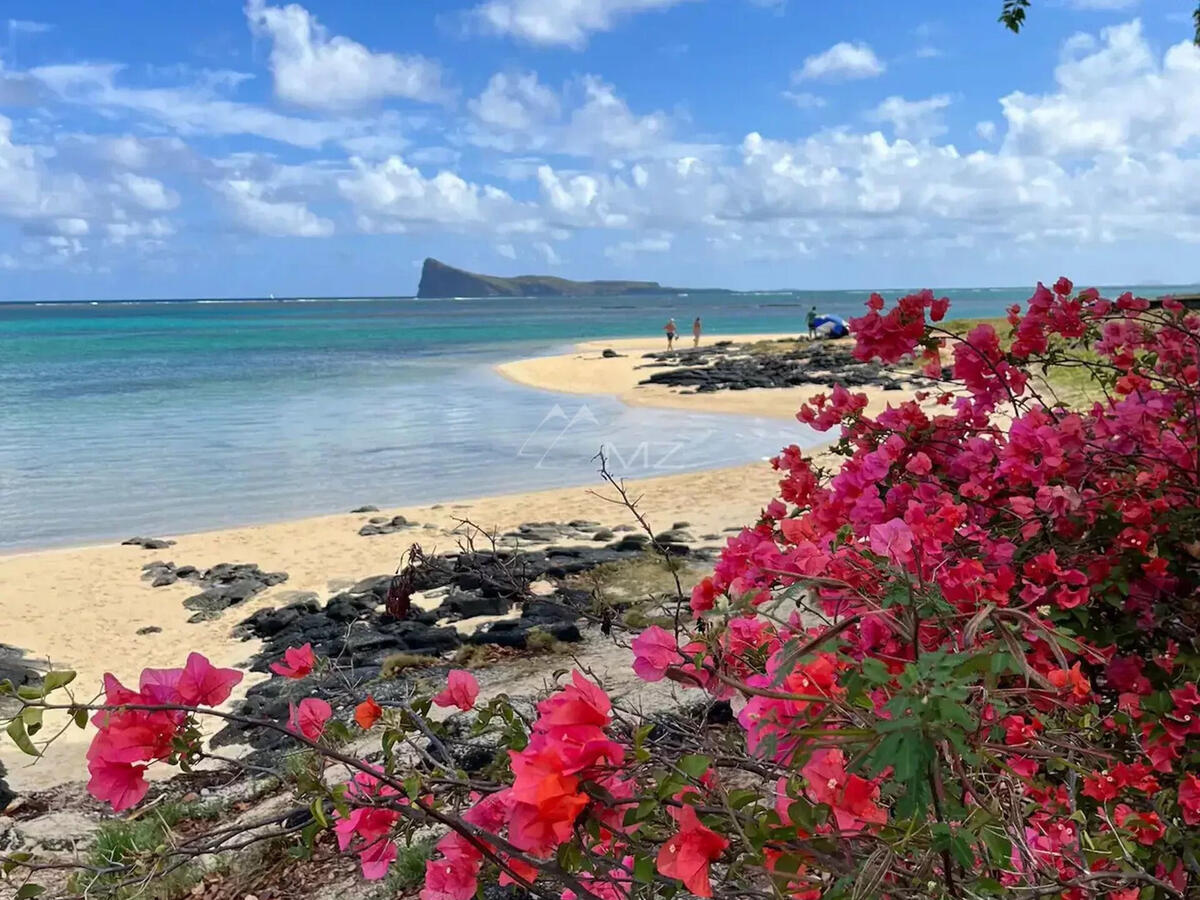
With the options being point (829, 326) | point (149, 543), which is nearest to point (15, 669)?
point (149, 543)

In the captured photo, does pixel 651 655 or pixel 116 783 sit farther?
pixel 651 655

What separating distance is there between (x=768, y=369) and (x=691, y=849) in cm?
2766

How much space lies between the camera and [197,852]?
1.47 m

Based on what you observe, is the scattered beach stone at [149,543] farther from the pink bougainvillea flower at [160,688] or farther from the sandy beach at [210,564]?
the pink bougainvillea flower at [160,688]

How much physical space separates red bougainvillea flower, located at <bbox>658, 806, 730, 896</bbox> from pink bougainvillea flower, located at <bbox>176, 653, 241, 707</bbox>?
663 millimetres

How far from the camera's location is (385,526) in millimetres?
10797

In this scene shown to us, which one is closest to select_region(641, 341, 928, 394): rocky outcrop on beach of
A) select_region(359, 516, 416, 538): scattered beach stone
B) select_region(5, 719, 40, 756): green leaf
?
select_region(359, 516, 416, 538): scattered beach stone

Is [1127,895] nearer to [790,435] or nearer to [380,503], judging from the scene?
[380,503]

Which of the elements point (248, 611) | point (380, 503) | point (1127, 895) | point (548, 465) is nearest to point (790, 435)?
point (548, 465)

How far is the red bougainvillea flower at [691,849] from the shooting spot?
1.10 m

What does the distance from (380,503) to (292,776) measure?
1128cm

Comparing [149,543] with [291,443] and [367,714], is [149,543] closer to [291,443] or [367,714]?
[291,443]

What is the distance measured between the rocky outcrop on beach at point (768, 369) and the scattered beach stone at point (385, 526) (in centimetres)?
1232

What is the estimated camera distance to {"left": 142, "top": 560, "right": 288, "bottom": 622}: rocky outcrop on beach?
839cm
